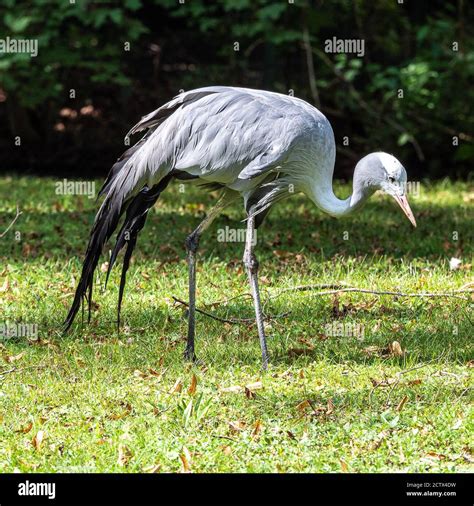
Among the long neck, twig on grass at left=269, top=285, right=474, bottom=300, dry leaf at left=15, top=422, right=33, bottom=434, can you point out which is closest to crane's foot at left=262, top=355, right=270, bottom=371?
the long neck

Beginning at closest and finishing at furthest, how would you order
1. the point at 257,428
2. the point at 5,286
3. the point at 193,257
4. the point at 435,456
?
the point at 435,456 → the point at 257,428 → the point at 193,257 → the point at 5,286

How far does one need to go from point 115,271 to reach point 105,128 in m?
6.26

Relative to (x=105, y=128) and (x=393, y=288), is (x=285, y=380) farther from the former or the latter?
(x=105, y=128)

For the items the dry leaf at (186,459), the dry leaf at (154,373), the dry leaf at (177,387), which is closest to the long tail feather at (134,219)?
the dry leaf at (154,373)

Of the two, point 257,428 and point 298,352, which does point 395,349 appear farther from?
point 257,428

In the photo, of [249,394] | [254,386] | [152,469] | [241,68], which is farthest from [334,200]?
[241,68]

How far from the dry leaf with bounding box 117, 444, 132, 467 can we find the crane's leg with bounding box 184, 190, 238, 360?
1242 millimetres

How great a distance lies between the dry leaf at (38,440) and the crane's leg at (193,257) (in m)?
1.25

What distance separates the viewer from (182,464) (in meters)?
4.26

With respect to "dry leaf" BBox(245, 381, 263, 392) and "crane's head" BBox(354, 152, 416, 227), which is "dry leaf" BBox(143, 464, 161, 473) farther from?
"crane's head" BBox(354, 152, 416, 227)

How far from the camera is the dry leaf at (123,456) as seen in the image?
4270 millimetres

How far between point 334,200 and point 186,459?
7.21 ft

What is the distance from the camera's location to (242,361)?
555 centimetres
